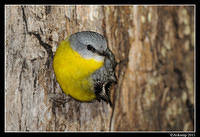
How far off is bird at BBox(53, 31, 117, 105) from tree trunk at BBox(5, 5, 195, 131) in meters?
0.20

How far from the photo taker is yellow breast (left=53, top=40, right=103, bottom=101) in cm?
260

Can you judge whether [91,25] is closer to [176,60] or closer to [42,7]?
[42,7]

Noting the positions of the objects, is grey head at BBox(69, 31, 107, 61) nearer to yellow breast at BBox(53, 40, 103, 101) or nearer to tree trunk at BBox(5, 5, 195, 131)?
yellow breast at BBox(53, 40, 103, 101)

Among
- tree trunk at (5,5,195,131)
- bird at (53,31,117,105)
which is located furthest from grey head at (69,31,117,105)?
tree trunk at (5,5,195,131)

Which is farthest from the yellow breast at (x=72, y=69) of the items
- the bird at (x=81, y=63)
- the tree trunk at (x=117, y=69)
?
the tree trunk at (x=117, y=69)

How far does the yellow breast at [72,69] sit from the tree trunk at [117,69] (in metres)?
0.18

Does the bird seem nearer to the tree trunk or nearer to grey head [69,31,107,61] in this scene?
grey head [69,31,107,61]

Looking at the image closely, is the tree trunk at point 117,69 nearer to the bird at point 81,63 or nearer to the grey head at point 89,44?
the bird at point 81,63

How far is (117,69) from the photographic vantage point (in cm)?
366

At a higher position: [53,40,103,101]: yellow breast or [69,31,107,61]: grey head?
[69,31,107,61]: grey head

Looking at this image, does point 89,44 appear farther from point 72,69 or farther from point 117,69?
point 117,69

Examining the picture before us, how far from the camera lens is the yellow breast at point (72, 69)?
8.52 ft

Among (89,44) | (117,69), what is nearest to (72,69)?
(89,44)

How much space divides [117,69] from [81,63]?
1.16 meters
